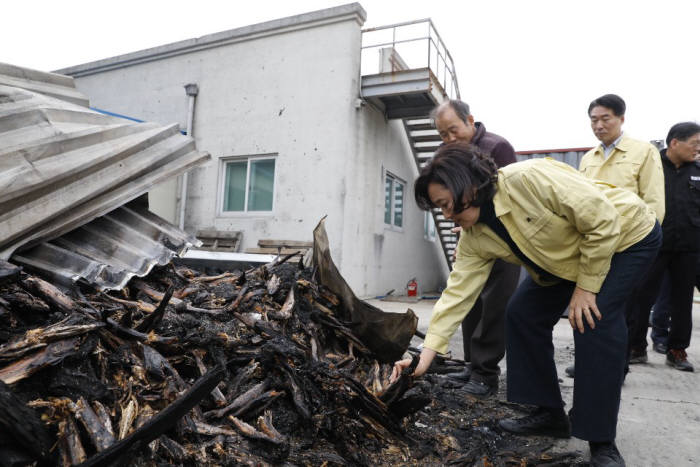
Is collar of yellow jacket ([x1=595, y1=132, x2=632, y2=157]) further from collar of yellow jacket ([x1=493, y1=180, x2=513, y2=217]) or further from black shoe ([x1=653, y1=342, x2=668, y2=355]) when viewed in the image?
black shoe ([x1=653, y1=342, x2=668, y2=355])

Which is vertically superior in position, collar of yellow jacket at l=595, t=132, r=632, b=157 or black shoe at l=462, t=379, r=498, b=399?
collar of yellow jacket at l=595, t=132, r=632, b=157

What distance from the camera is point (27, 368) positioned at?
4.94 ft

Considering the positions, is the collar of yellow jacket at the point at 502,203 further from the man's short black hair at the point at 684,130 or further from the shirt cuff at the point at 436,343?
the man's short black hair at the point at 684,130

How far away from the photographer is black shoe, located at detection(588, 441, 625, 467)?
6.37ft

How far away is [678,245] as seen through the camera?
12.3ft

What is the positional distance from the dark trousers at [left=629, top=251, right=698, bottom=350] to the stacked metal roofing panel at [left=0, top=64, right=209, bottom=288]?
3.71m

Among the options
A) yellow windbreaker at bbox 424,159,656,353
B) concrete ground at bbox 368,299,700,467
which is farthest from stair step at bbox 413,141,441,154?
yellow windbreaker at bbox 424,159,656,353

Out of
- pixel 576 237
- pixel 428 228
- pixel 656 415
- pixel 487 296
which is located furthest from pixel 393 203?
pixel 576 237

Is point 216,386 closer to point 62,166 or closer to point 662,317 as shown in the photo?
point 62,166

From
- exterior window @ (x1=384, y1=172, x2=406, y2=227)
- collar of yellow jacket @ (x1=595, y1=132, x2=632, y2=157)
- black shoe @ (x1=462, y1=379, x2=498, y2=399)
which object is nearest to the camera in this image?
black shoe @ (x1=462, y1=379, x2=498, y2=399)

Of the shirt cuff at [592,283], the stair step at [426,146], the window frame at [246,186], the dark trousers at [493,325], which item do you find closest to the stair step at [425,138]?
the stair step at [426,146]

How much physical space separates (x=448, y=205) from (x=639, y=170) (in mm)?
2238

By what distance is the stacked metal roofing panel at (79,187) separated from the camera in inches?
87.4

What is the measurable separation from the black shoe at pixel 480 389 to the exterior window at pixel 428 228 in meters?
8.82
